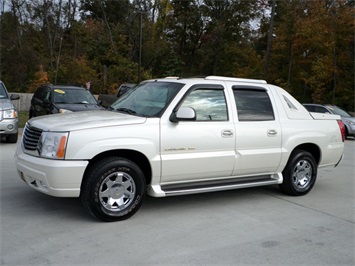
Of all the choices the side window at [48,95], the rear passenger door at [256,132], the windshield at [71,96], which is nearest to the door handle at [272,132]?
the rear passenger door at [256,132]

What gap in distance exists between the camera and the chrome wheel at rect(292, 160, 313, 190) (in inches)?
254

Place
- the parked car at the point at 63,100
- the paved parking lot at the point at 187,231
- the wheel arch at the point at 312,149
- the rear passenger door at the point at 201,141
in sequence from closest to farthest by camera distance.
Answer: the paved parking lot at the point at 187,231 < the rear passenger door at the point at 201,141 < the wheel arch at the point at 312,149 < the parked car at the point at 63,100

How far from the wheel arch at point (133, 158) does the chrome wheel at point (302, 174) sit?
266cm

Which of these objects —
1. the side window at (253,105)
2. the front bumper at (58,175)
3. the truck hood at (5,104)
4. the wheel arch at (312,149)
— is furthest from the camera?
the truck hood at (5,104)

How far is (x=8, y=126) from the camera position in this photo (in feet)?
33.4

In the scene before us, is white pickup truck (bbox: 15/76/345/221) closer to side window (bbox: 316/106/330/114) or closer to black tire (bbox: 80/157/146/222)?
black tire (bbox: 80/157/146/222)

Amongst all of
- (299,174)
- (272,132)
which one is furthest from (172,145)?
(299,174)

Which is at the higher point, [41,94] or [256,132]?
[41,94]

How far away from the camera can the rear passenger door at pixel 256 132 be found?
5677 mm

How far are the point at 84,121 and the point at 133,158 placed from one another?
80cm

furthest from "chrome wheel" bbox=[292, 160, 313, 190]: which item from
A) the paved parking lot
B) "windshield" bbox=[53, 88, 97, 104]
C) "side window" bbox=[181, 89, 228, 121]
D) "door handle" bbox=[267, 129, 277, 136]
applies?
"windshield" bbox=[53, 88, 97, 104]

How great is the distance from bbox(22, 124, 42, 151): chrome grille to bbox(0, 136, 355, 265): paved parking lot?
2.83 feet

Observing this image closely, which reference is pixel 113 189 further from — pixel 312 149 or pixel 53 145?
pixel 312 149

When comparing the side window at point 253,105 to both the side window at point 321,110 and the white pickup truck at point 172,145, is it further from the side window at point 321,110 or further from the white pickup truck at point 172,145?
the side window at point 321,110
